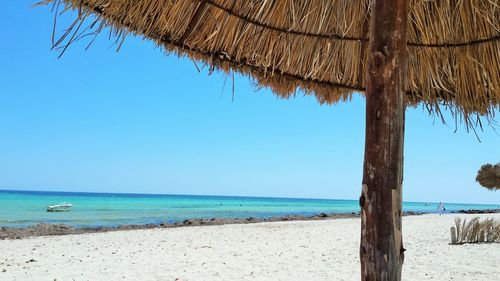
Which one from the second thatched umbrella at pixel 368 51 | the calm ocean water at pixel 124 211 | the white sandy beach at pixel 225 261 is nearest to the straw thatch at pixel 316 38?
the second thatched umbrella at pixel 368 51

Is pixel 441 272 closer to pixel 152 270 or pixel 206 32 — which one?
pixel 152 270

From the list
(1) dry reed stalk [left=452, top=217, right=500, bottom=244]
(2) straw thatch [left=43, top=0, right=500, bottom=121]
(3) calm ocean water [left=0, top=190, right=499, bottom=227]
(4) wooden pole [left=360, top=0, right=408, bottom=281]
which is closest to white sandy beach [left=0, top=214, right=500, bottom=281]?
(1) dry reed stalk [left=452, top=217, right=500, bottom=244]

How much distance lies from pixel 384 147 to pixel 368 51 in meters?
0.52

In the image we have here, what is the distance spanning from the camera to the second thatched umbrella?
1.89 metres

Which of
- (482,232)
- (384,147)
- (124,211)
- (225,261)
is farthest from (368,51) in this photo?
(124,211)

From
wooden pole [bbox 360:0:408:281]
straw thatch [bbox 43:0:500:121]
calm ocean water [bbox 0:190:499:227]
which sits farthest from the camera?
calm ocean water [bbox 0:190:499:227]

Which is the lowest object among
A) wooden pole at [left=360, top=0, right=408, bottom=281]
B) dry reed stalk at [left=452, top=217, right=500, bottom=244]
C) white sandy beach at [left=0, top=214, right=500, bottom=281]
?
white sandy beach at [left=0, top=214, right=500, bottom=281]

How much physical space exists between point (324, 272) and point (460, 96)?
413 centimetres

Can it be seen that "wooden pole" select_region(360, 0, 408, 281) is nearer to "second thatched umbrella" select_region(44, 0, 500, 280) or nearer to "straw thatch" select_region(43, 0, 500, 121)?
"second thatched umbrella" select_region(44, 0, 500, 280)

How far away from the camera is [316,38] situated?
8.78 feet

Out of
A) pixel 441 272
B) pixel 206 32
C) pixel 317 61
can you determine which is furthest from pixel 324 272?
pixel 206 32

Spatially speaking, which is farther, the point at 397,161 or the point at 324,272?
the point at 324,272

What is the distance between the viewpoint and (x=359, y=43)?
9.09ft

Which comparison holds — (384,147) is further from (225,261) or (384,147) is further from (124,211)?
(124,211)
